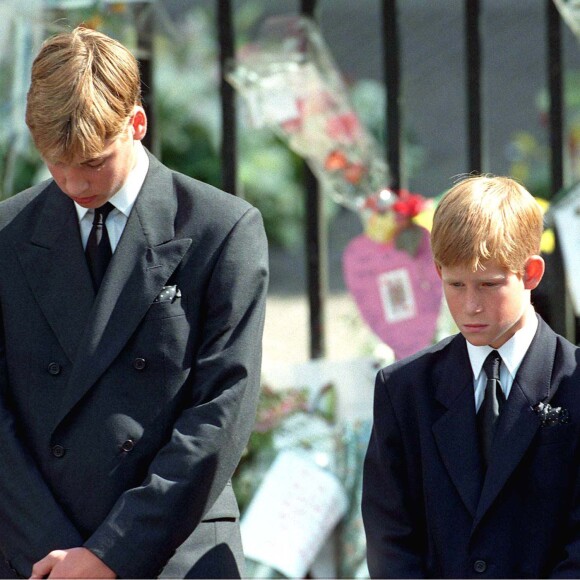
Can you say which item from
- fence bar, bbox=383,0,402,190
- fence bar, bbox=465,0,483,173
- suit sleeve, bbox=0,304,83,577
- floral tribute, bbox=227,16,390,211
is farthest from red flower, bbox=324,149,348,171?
suit sleeve, bbox=0,304,83,577

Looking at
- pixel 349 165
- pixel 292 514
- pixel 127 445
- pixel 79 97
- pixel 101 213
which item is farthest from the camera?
pixel 349 165

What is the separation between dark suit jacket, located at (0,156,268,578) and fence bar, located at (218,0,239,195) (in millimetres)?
1345

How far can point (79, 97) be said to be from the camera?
6.84ft

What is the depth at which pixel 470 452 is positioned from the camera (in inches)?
86.4

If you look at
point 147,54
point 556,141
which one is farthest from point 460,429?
point 147,54

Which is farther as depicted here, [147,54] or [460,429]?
[147,54]

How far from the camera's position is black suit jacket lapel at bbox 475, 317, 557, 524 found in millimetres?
2143

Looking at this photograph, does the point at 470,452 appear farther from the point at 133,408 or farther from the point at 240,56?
the point at 240,56

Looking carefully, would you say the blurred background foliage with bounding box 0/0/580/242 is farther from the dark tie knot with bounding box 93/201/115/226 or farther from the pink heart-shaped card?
the dark tie knot with bounding box 93/201/115/226

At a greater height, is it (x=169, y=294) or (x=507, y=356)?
(x=169, y=294)

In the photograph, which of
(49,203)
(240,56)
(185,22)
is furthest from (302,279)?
(49,203)

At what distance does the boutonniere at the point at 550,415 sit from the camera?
7.11 ft

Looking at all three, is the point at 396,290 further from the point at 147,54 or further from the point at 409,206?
the point at 147,54

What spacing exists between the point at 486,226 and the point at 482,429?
0.36 meters
